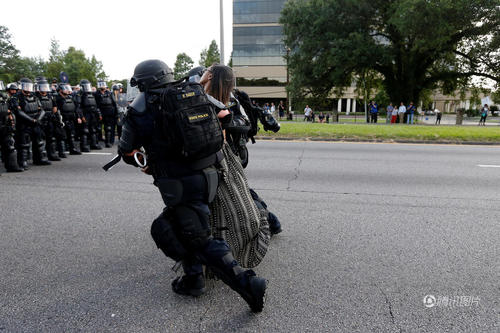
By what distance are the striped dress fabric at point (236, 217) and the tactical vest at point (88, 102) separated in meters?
9.09

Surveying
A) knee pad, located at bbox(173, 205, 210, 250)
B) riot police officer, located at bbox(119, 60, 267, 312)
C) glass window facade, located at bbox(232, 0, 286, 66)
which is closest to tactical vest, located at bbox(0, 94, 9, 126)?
riot police officer, located at bbox(119, 60, 267, 312)

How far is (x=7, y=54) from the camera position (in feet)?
197

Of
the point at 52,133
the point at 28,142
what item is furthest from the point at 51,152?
the point at 28,142

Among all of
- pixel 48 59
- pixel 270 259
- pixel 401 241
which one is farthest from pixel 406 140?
pixel 48 59

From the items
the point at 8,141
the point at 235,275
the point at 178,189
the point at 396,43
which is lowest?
the point at 235,275

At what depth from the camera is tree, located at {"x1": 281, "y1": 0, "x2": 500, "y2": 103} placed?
2411 cm

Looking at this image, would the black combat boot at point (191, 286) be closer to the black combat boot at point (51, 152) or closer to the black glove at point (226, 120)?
the black glove at point (226, 120)

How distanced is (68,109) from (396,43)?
27617 millimetres

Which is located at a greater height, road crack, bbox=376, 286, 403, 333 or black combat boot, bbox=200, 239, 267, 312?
black combat boot, bbox=200, 239, 267, 312

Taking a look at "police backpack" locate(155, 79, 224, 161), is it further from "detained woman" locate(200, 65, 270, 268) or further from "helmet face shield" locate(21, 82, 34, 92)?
"helmet face shield" locate(21, 82, 34, 92)

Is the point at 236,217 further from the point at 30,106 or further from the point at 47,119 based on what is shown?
the point at 47,119

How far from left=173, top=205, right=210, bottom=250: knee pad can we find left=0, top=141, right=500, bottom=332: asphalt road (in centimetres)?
52

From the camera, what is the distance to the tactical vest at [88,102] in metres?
10.4

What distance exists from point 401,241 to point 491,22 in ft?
95.5
